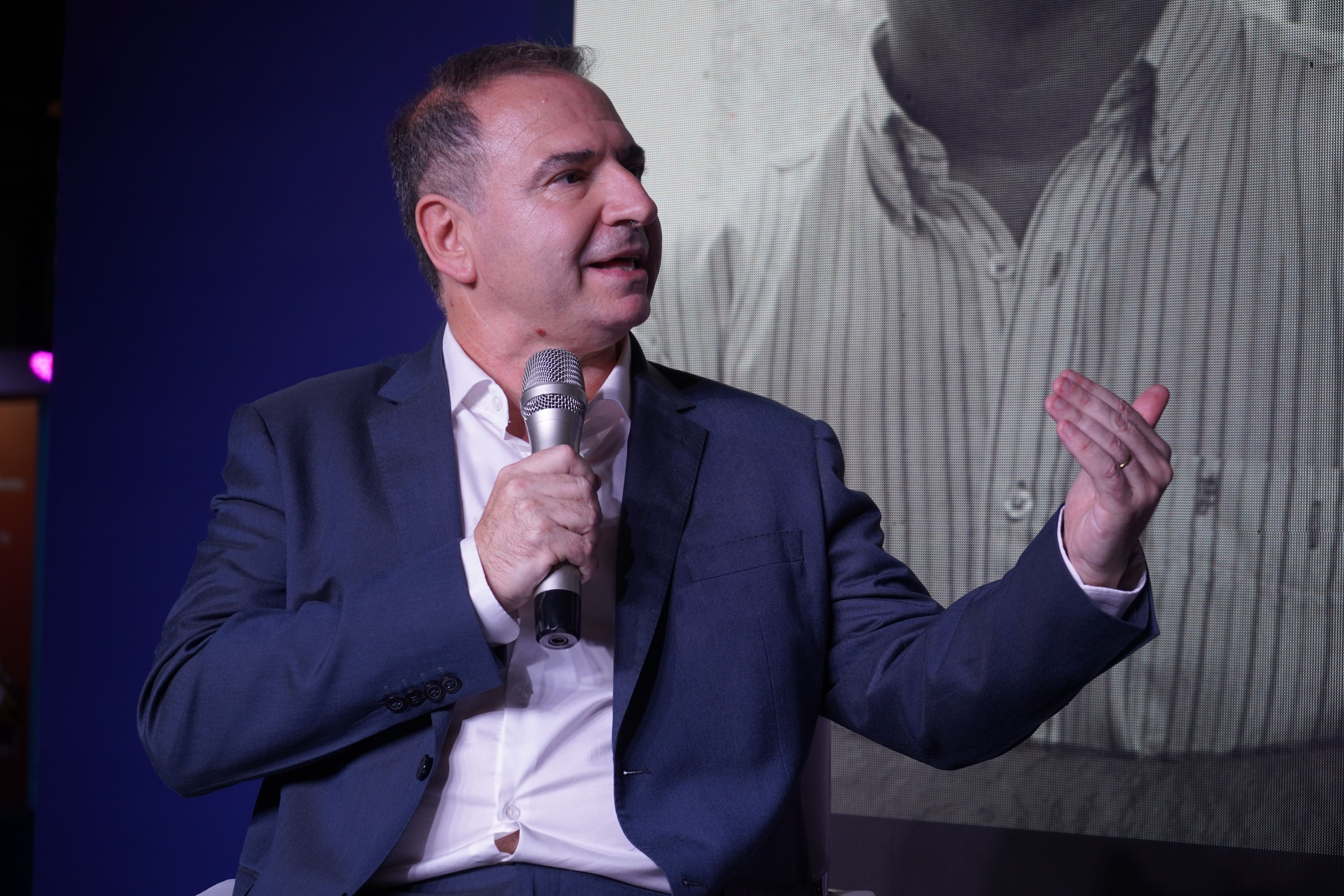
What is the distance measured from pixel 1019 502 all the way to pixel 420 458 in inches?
52.5

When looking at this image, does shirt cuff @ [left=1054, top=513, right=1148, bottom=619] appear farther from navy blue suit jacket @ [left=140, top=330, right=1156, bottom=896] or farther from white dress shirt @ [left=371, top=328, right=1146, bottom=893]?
white dress shirt @ [left=371, top=328, right=1146, bottom=893]

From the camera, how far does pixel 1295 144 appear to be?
2125mm

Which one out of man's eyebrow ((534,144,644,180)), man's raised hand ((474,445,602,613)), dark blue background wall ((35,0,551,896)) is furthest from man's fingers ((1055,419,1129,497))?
dark blue background wall ((35,0,551,896))

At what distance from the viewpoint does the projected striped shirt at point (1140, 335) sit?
2068mm

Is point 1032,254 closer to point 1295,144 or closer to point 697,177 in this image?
point 1295,144

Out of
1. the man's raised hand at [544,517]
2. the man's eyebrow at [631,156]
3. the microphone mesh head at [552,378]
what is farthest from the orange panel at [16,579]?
the man's raised hand at [544,517]

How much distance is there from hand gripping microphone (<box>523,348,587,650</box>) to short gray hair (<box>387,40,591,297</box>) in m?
0.36

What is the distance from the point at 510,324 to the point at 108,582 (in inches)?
66.1

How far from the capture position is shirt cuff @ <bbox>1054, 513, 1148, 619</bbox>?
1.09 m

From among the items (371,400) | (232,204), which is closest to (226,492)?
(371,400)

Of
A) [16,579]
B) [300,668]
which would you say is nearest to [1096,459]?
[300,668]

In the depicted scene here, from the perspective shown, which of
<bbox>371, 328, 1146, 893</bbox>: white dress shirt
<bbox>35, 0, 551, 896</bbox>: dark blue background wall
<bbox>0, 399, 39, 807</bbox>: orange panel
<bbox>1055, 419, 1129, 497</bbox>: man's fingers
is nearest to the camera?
<bbox>1055, 419, 1129, 497</bbox>: man's fingers

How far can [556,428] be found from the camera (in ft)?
3.83

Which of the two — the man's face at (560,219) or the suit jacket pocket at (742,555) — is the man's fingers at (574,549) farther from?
the man's face at (560,219)
